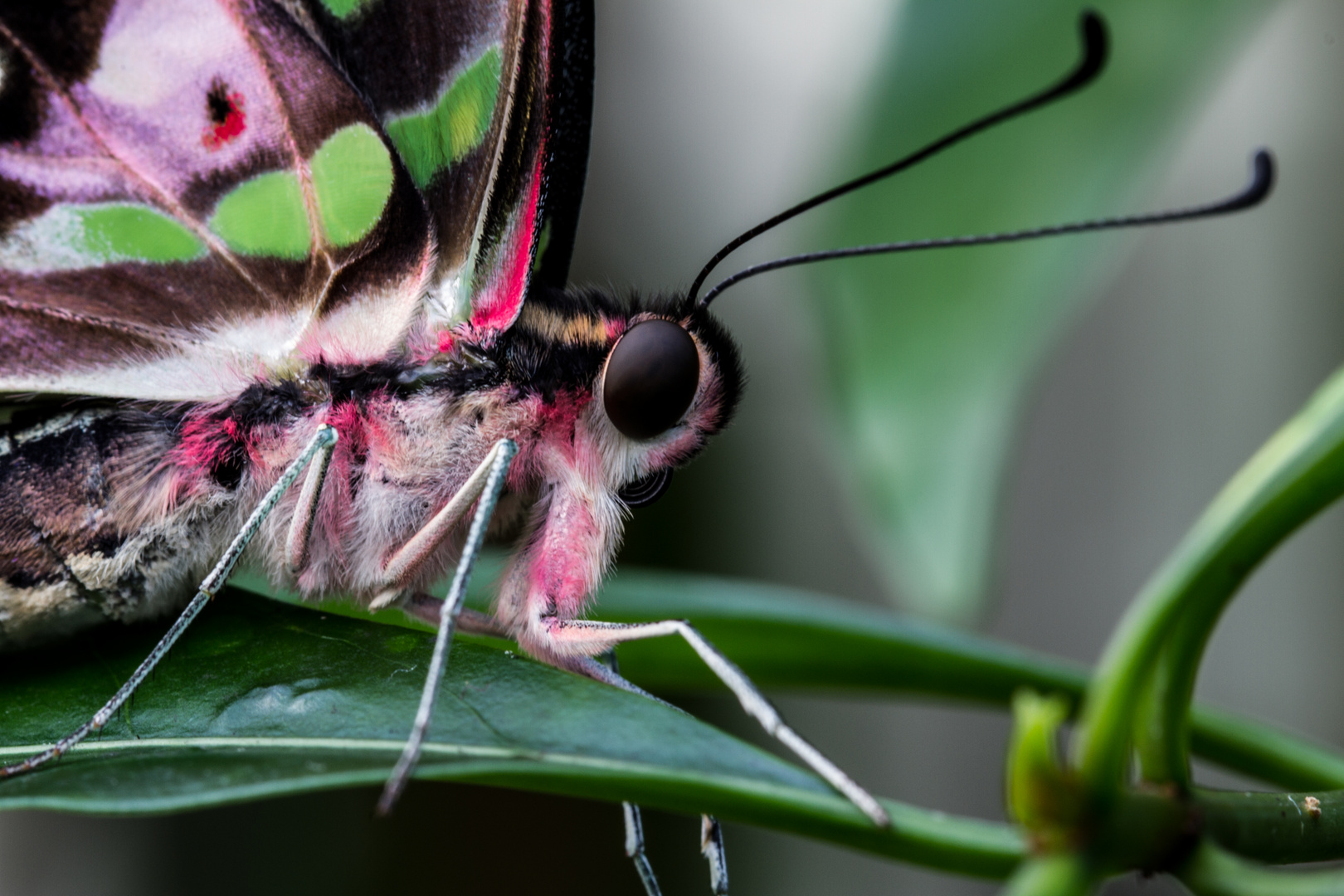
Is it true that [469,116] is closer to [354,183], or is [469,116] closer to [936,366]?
[354,183]

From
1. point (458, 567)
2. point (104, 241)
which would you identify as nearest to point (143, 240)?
point (104, 241)

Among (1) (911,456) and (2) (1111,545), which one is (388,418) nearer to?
(1) (911,456)

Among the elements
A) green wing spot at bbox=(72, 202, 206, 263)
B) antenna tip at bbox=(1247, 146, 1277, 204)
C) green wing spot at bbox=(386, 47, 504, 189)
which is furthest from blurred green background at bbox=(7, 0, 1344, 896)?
green wing spot at bbox=(72, 202, 206, 263)

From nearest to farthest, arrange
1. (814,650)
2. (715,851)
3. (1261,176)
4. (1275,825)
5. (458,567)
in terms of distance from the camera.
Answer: (1275,825)
(1261,176)
(458,567)
(715,851)
(814,650)

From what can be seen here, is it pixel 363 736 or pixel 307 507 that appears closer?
pixel 363 736

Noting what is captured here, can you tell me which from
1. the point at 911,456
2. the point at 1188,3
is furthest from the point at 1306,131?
the point at 911,456

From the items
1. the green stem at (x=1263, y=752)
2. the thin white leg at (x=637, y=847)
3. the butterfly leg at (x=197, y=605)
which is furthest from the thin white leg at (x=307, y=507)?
the green stem at (x=1263, y=752)

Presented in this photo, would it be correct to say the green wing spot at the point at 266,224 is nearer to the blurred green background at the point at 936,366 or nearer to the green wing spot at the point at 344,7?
the green wing spot at the point at 344,7
